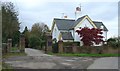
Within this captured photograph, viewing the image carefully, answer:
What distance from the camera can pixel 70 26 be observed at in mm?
58719

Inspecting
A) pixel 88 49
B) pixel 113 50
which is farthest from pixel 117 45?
pixel 88 49

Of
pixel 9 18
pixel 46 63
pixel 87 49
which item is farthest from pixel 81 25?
pixel 46 63

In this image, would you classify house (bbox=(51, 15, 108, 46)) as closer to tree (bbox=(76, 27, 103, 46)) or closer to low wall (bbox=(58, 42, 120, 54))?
tree (bbox=(76, 27, 103, 46))

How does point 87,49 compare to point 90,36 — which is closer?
point 87,49

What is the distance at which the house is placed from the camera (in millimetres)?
55009

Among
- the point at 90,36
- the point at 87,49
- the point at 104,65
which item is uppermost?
the point at 90,36

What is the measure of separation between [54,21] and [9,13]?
21902 mm

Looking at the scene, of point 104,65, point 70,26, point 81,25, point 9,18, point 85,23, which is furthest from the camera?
point 70,26

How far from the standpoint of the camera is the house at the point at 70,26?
5501 cm

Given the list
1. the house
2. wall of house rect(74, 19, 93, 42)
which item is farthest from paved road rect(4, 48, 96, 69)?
the house

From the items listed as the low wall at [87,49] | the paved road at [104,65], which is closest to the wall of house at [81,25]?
the low wall at [87,49]

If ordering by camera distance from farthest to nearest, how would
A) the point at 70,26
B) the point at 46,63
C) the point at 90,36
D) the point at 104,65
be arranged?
the point at 70,26, the point at 90,36, the point at 104,65, the point at 46,63

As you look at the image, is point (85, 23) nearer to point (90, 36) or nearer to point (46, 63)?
point (90, 36)

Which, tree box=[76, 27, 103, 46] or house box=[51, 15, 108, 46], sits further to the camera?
house box=[51, 15, 108, 46]
